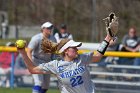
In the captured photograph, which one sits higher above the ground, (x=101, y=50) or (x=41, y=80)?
(x=101, y=50)

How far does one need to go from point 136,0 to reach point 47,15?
6293 mm

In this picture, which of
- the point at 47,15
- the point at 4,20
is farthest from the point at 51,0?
the point at 4,20

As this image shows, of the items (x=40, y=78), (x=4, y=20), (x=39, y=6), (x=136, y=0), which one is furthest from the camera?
(x=4, y=20)

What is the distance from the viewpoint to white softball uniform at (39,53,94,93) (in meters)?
7.23

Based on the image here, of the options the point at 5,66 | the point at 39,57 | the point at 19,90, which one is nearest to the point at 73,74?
the point at 39,57

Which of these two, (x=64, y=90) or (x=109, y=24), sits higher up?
(x=109, y=24)

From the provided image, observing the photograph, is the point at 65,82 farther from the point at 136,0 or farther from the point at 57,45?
the point at 136,0

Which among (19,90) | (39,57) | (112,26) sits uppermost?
(112,26)

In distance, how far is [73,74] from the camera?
7246 mm

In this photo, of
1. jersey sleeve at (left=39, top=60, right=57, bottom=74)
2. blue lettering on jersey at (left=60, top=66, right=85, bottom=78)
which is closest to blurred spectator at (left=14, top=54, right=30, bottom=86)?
jersey sleeve at (left=39, top=60, right=57, bottom=74)

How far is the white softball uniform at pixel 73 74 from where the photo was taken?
7.23 metres

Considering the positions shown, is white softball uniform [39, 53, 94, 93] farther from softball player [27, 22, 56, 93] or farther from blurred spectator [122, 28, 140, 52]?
blurred spectator [122, 28, 140, 52]

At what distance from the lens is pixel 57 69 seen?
7359 millimetres

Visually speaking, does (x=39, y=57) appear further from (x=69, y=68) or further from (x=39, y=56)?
(x=69, y=68)
